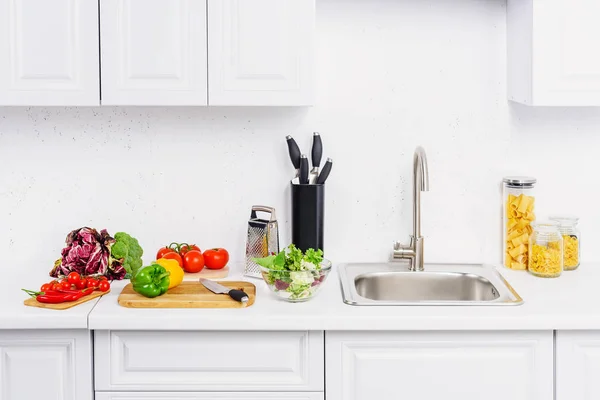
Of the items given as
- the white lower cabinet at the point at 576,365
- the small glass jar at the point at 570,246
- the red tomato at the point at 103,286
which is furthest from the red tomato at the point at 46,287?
the small glass jar at the point at 570,246

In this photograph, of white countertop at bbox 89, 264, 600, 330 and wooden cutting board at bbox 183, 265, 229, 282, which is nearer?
white countertop at bbox 89, 264, 600, 330

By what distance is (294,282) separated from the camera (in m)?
2.58

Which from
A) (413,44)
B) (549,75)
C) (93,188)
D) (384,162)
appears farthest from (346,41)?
(93,188)

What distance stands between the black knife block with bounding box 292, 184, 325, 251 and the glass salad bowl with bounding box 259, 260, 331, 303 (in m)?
0.33

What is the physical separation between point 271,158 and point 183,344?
80 cm

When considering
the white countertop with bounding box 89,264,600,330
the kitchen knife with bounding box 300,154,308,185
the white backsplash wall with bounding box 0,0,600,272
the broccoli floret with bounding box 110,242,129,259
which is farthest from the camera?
the white backsplash wall with bounding box 0,0,600,272

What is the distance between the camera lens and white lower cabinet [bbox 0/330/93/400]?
252 cm

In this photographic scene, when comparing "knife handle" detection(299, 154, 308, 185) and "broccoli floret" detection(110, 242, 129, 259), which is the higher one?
"knife handle" detection(299, 154, 308, 185)

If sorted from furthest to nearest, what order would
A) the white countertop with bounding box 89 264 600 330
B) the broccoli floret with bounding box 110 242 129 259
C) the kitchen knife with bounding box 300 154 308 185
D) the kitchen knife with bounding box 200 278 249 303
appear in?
the kitchen knife with bounding box 300 154 308 185, the broccoli floret with bounding box 110 242 129 259, the kitchen knife with bounding box 200 278 249 303, the white countertop with bounding box 89 264 600 330

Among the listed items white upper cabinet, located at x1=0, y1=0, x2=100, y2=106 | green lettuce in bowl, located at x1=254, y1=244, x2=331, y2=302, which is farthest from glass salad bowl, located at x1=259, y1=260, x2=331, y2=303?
white upper cabinet, located at x1=0, y1=0, x2=100, y2=106

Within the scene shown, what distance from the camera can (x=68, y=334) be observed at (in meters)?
2.52

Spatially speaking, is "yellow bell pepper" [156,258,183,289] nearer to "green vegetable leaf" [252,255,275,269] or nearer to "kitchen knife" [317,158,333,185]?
"green vegetable leaf" [252,255,275,269]

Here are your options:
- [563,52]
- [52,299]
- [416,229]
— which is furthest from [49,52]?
[563,52]

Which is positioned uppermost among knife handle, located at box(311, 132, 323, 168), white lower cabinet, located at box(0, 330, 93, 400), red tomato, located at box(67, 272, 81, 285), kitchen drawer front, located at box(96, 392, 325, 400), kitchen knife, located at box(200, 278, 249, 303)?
knife handle, located at box(311, 132, 323, 168)
